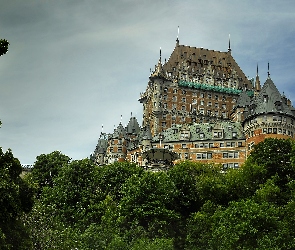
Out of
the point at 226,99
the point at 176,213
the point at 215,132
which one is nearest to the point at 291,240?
the point at 176,213

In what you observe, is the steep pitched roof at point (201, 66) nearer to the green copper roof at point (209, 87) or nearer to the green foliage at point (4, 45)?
the green copper roof at point (209, 87)

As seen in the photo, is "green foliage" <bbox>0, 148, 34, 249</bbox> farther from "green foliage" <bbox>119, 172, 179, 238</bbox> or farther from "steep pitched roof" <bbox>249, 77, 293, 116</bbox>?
"steep pitched roof" <bbox>249, 77, 293, 116</bbox>

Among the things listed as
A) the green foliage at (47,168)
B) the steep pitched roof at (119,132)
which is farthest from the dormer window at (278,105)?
the green foliage at (47,168)

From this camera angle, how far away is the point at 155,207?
7575 centimetres

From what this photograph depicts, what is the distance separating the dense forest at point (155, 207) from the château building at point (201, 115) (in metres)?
22.6

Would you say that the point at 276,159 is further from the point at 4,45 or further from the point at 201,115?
the point at 201,115

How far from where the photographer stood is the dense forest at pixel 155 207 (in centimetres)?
5050

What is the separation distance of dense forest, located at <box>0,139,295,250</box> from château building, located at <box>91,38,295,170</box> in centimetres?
2258

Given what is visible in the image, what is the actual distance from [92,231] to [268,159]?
3555 centimetres

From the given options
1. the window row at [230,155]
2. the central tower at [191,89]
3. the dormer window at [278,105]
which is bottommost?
the window row at [230,155]

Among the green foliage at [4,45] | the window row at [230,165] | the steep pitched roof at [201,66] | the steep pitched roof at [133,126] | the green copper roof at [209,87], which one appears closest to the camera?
the green foliage at [4,45]

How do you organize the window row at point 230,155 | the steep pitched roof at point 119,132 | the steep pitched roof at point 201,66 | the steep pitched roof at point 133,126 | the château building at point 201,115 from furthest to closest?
the steep pitched roof at point 201,66 → the steep pitched roof at point 133,126 → the steep pitched roof at point 119,132 → the window row at point 230,155 → the château building at point 201,115

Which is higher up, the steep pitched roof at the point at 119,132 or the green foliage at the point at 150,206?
the steep pitched roof at the point at 119,132

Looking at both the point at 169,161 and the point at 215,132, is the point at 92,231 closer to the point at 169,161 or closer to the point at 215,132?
the point at 169,161
